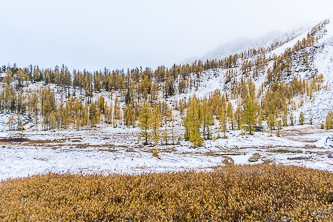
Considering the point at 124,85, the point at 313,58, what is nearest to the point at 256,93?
the point at 313,58

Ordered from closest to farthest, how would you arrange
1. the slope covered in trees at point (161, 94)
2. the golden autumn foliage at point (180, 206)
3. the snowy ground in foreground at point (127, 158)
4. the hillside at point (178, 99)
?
the golden autumn foliage at point (180, 206), the snowy ground in foreground at point (127, 158), the hillside at point (178, 99), the slope covered in trees at point (161, 94)

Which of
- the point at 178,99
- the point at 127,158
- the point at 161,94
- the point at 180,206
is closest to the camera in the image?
the point at 180,206

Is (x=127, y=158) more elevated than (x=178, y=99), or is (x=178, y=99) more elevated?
Result: (x=178, y=99)

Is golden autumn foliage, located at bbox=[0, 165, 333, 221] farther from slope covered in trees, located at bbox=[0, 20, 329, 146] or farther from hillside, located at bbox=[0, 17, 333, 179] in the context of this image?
slope covered in trees, located at bbox=[0, 20, 329, 146]

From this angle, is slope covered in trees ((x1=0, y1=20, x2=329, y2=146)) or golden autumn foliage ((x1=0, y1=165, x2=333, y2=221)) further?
slope covered in trees ((x1=0, y1=20, x2=329, y2=146))

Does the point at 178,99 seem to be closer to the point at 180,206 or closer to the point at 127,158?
the point at 127,158

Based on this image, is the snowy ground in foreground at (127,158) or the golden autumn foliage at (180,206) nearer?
the golden autumn foliage at (180,206)

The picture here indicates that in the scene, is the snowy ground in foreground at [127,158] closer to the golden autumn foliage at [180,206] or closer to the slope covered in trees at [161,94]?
the golden autumn foliage at [180,206]

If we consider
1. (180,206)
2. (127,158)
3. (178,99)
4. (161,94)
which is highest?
(161,94)

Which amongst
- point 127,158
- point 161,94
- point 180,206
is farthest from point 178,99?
point 180,206

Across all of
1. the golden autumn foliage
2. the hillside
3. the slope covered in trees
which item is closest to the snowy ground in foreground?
the golden autumn foliage

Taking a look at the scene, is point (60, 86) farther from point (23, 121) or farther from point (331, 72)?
point (331, 72)

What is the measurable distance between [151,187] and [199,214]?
226 centimetres

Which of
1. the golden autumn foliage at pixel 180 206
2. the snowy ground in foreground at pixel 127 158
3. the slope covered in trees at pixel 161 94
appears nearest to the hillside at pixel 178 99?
the slope covered in trees at pixel 161 94
